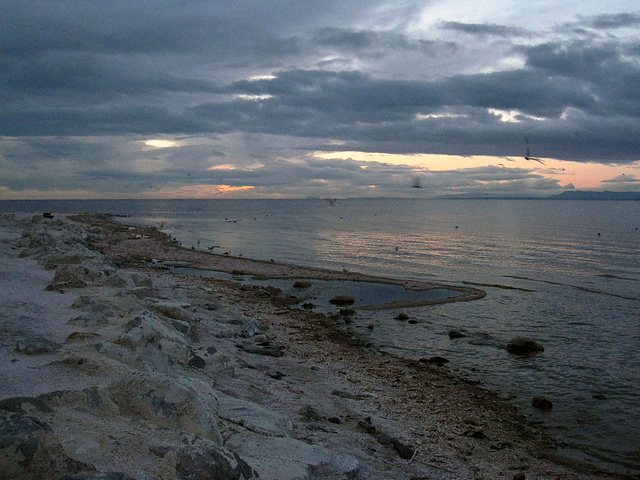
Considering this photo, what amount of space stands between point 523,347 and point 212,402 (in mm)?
12712

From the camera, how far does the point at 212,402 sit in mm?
6180

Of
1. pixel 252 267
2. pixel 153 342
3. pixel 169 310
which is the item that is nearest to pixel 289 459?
pixel 153 342

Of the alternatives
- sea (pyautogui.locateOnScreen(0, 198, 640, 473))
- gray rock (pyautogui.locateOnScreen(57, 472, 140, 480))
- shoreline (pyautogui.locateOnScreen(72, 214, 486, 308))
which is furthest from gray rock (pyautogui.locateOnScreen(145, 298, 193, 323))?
shoreline (pyautogui.locateOnScreen(72, 214, 486, 308))

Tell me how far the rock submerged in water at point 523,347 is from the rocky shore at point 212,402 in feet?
11.6

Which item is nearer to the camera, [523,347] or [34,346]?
[34,346]

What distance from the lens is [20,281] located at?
12.9 meters

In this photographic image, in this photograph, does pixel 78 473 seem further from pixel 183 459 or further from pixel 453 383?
pixel 453 383

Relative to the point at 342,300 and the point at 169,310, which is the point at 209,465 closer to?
the point at 169,310

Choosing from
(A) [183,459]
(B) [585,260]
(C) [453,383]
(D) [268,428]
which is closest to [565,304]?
(C) [453,383]

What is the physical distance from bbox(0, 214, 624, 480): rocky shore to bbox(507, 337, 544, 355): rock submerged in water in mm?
→ 3536

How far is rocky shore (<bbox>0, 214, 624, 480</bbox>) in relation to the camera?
446 centimetres

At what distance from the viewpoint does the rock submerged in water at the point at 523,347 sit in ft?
50.1

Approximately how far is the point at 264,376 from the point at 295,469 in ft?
16.5

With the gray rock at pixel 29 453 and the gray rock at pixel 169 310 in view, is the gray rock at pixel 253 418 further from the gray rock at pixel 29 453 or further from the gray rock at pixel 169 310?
the gray rock at pixel 169 310
